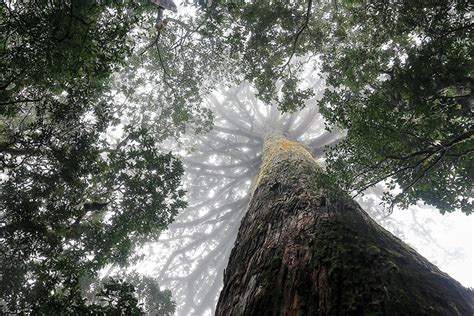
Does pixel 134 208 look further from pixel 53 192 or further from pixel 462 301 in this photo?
pixel 462 301

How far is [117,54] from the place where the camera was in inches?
160

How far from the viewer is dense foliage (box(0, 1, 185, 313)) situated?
3896 millimetres

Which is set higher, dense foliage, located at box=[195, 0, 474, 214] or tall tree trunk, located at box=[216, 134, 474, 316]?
dense foliage, located at box=[195, 0, 474, 214]

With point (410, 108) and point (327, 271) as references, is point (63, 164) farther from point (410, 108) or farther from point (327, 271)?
point (410, 108)

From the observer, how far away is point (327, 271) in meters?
2.61

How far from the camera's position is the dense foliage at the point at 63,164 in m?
3.90

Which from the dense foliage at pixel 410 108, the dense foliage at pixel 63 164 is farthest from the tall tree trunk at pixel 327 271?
the dense foliage at pixel 63 164

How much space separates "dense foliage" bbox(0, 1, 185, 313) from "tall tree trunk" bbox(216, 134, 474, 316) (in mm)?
1634

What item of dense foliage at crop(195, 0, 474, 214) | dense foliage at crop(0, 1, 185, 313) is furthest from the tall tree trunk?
dense foliage at crop(0, 1, 185, 313)

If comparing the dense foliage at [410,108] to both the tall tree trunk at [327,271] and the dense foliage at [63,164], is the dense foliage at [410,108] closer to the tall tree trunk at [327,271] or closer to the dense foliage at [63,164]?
the tall tree trunk at [327,271]

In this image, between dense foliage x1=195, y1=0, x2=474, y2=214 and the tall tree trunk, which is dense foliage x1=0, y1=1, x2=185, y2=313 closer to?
the tall tree trunk

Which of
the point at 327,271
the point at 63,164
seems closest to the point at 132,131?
the point at 63,164

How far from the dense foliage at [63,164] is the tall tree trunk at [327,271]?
1.63 metres

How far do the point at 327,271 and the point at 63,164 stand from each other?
3.83 metres
